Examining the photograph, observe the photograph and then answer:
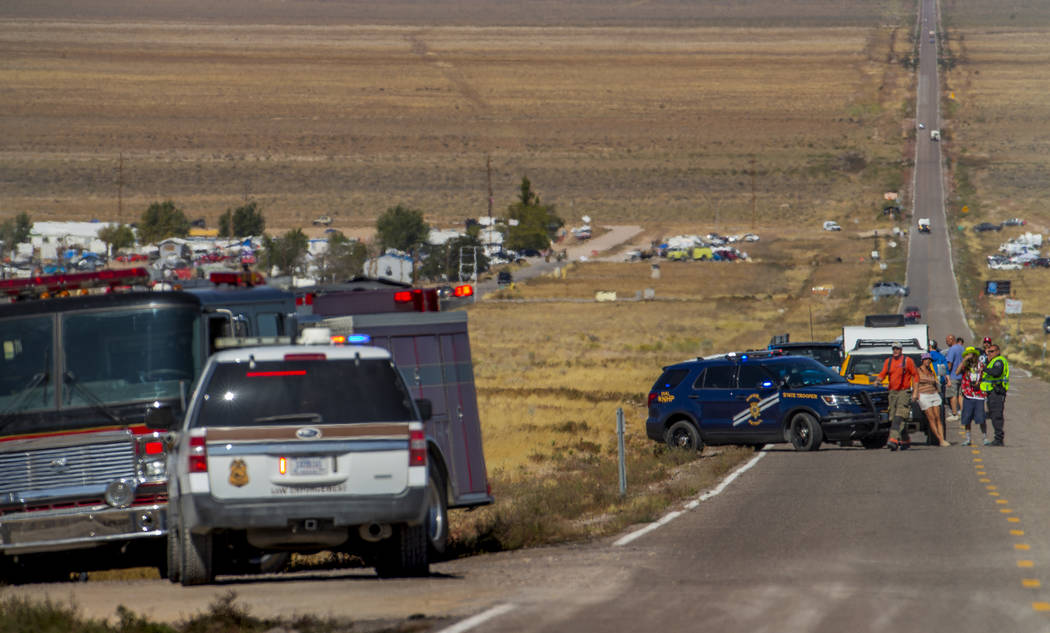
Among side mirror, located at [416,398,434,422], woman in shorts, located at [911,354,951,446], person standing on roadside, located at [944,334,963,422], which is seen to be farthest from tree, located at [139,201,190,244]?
side mirror, located at [416,398,434,422]

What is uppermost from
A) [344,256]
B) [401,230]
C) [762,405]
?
[401,230]

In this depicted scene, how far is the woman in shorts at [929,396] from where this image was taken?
2430 centimetres

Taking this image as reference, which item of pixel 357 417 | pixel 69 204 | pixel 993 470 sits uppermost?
pixel 69 204

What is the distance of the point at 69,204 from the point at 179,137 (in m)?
28.0

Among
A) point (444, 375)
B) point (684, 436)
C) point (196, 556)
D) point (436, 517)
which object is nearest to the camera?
point (196, 556)

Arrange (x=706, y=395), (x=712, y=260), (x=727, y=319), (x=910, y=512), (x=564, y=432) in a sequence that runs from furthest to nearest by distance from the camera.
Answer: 1. (x=712, y=260)
2. (x=727, y=319)
3. (x=564, y=432)
4. (x=706, y=395)
5. (x=910, y=512)

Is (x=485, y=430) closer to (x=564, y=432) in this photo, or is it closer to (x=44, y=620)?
Result: (x=564, y=432)

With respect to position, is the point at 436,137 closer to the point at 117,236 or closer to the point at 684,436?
the point at 117,236

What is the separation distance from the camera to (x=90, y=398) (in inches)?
520

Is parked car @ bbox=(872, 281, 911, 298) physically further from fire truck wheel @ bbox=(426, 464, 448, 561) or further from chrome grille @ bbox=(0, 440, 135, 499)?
chrome grille @ bbox=(0, 440, 135, 499)

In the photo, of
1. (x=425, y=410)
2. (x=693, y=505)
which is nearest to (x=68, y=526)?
(x=425, y=410)

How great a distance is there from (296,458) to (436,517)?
1.97 metres

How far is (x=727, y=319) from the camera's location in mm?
79500

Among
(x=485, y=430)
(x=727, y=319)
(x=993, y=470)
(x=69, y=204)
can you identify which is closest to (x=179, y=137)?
(x=69, y=204)
